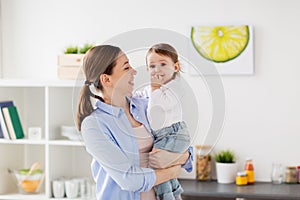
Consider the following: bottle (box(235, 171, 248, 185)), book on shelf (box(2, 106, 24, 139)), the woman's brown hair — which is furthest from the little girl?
book on shelf (box(2, 106, 24, 139))

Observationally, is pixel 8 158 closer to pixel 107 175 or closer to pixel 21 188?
pixel 21 188

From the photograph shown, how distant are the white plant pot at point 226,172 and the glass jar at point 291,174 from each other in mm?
288

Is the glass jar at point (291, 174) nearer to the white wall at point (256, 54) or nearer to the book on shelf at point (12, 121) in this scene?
the white wall at point (256, 54)

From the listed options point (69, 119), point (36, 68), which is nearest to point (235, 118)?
point (69, 119)

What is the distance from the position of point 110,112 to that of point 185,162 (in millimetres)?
286

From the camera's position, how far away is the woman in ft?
5.31

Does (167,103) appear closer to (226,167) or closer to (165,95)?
(165,95)

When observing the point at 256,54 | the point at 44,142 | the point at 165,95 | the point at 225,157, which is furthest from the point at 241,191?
the point at 165,95

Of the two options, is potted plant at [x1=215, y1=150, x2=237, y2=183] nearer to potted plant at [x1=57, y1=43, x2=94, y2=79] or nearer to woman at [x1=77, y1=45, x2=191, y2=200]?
potted plant at [x1=57, y1=43, x2=94, y2=79]

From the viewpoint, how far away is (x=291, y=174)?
3361mm

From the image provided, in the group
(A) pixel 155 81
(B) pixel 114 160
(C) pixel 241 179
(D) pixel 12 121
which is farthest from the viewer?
(D) pixel 12 121

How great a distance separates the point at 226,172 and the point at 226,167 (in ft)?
0.09

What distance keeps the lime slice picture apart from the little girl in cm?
188

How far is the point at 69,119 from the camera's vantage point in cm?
365
